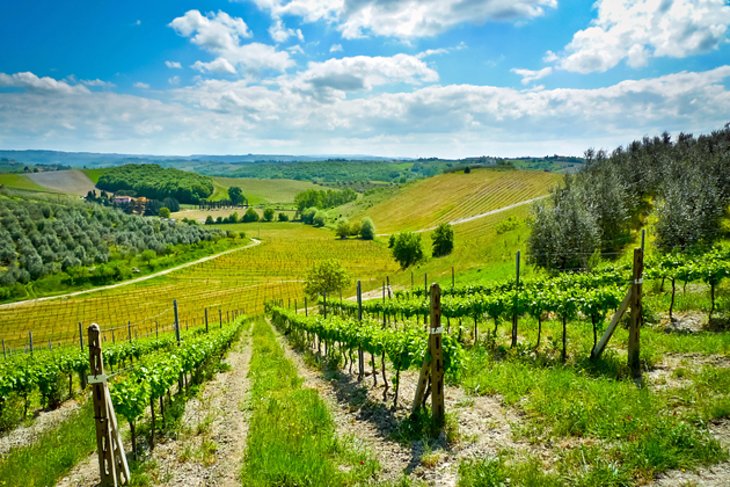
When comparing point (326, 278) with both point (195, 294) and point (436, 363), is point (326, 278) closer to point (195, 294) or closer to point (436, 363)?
point (195, 294)

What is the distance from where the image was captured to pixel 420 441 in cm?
810

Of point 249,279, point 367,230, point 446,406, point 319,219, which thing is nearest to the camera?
point 446,406

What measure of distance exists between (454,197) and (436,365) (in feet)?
452

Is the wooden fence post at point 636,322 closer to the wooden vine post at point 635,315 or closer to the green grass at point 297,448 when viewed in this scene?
the wooden vine post at point 635,315

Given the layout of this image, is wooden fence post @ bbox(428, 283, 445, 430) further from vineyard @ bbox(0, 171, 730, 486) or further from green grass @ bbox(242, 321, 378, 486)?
green grass @ bbox(242, 321, 378, 486)

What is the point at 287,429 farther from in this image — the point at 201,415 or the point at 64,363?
the point at 64,363

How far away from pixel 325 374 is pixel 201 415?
4824mm

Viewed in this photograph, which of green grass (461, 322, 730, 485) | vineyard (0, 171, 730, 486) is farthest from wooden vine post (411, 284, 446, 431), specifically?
green grass (461, 322, 730, 485)

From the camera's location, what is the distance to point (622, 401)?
7.99 meters

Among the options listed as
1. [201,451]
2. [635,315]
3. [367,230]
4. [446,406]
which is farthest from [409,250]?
[201,451]

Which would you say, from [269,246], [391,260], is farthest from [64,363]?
[269,246]

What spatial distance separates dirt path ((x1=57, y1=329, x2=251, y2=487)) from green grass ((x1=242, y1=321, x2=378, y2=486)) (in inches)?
15.7

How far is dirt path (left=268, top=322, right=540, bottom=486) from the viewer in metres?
7.20

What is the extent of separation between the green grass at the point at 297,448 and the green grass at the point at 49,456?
398 cm
